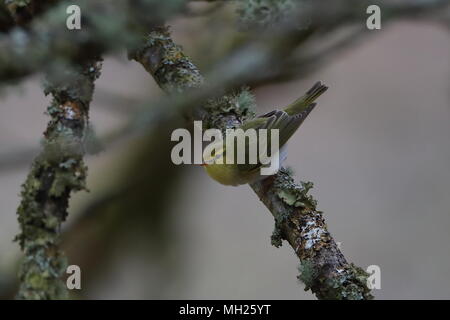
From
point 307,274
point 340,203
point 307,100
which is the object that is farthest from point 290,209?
point 340,203

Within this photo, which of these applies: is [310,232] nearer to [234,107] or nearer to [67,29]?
[234,107]

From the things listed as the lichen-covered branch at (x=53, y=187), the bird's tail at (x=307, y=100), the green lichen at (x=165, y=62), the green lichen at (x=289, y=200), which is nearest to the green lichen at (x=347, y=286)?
the green lichen at (x=289, y=200)

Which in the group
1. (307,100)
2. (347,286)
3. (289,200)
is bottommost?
(347,286)

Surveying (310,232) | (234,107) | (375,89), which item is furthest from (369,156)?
(310,232)

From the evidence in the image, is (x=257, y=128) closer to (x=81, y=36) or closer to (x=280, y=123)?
(x=280, y=123)

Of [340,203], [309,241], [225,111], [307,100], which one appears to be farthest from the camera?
[340,203]

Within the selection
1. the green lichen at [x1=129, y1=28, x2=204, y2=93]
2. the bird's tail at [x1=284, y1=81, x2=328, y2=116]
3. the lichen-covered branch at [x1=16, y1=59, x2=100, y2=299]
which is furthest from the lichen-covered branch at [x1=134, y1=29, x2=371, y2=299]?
the bird's tail at [x1=284, y1=81, x2=328, y2=116]

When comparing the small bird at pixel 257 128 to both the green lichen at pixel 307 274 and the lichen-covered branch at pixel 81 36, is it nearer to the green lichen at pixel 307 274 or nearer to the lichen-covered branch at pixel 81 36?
the green lichen at pixel 307 274
